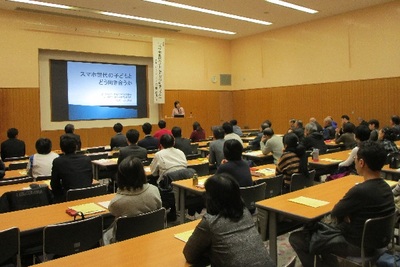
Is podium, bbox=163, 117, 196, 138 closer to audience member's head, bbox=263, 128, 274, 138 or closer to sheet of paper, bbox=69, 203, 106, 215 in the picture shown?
audience member's head, bbox=263, 128, 274, 138

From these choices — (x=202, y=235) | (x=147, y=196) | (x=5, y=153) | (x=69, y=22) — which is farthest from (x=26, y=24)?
(x=202, y=235)

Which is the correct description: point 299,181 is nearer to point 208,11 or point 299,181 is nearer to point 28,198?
point 28,198

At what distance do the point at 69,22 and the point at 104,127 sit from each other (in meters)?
3.53

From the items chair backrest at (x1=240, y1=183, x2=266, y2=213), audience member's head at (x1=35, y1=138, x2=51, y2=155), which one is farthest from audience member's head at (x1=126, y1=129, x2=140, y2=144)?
chair backrest at (x1=240, y1=183, x2=266, y2=213)

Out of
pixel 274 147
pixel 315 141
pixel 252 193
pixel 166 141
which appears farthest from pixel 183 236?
pixel 315 141

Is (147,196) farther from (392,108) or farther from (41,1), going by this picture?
(392,108)

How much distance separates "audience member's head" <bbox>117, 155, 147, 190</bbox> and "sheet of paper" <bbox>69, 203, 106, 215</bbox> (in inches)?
16.4

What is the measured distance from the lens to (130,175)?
2.94 m

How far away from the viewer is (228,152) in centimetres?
401

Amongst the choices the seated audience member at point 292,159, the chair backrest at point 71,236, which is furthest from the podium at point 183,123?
the chair backrest at point 71,236

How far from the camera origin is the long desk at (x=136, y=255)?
2.13 m

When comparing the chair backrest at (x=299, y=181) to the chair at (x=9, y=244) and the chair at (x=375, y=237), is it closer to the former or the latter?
the chair at (x=375, y=237)

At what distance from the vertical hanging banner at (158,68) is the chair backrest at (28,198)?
369 inches

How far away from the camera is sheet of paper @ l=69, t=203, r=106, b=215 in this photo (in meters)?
3.19
